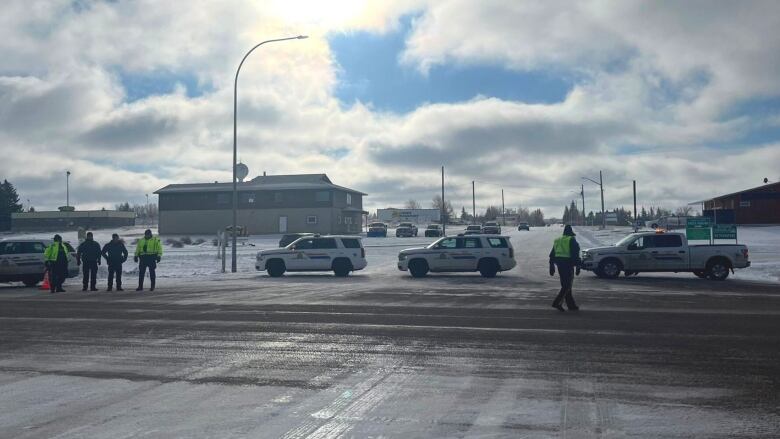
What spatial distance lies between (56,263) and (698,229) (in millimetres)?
26348

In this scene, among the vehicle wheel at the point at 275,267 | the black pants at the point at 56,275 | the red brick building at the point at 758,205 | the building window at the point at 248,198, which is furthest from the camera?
the building window at the point at 248,198

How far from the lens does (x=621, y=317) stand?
12.9 metres

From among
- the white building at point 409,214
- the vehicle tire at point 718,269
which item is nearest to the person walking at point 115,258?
the vehicle tire at point 718,269

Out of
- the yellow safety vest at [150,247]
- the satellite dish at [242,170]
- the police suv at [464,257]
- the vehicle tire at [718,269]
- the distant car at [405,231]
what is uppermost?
the satellite dish at [242,170]

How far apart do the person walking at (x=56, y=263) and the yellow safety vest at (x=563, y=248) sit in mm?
15009

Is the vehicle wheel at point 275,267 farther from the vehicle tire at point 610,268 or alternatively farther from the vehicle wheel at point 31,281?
the vehicle tire at point 610,268

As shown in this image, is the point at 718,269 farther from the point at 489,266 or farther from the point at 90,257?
the point at 90,257

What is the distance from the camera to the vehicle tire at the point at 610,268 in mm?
24469

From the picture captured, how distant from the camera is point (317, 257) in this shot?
26828mm

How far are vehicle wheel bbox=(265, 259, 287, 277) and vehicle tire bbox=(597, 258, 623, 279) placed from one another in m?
12.0

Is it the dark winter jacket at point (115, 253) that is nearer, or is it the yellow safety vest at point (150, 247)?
the yellow safety vest at point (150, 247)

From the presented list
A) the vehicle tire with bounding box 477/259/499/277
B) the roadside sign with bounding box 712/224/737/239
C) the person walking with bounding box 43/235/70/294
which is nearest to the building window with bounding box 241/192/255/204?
the vehicle tire with bounding box 477/259/499/277

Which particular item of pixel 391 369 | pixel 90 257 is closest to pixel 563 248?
pixel 391 369

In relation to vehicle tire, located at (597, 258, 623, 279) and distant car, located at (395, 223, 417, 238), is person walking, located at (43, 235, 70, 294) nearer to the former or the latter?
vehicle tire, located at (597, 258, 623, 279)
